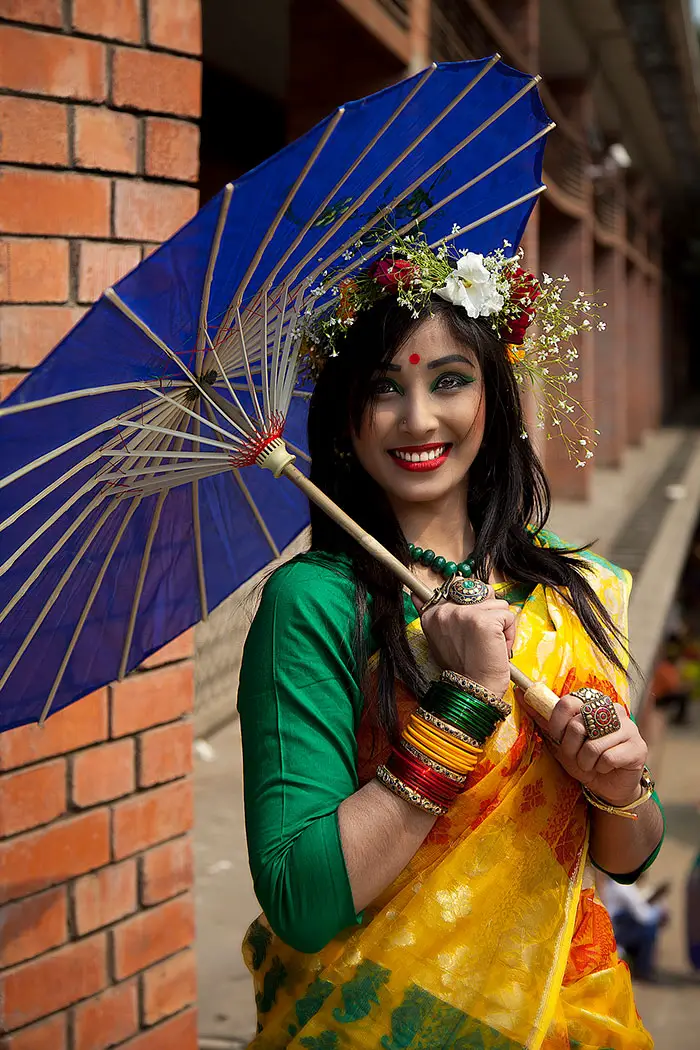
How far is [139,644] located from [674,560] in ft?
24.8

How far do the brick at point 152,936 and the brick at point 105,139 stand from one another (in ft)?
4.99

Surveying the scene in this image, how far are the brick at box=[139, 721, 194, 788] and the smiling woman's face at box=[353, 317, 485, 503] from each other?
1.06 meters

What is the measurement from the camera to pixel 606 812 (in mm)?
1728

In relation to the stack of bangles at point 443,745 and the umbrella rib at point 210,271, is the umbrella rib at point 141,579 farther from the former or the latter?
the stack of bangles at point 443,745

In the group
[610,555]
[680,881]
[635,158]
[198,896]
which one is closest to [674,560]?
[610,555]

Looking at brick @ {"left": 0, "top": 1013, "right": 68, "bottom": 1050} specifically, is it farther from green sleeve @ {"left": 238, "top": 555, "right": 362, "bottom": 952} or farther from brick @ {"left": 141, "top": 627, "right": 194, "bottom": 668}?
green sleeve @ {"left": 238, "top": 555, "right": 362, "bottom": 952}

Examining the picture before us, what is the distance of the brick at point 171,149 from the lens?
246 cm

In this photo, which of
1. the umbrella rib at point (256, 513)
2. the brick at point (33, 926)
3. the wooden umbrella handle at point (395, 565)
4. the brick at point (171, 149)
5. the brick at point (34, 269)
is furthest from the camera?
the brick at point (171, 149)

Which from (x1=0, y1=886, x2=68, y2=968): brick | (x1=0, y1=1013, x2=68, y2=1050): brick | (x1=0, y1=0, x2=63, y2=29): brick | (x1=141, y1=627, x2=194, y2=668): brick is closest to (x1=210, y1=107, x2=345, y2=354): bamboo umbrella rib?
(x1=0, y1=0, x2=63, y2=29): brick

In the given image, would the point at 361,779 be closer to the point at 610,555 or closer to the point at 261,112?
the point at 261,112

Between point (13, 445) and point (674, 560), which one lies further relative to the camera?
point (674, 560)

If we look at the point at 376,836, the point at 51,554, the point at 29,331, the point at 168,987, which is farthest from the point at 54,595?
the point at 168,987

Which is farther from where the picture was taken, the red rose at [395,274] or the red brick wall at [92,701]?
the red brick wall at [92,701]

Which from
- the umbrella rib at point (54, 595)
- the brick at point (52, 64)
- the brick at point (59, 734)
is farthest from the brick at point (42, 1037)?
the brick at point (52, 64)
